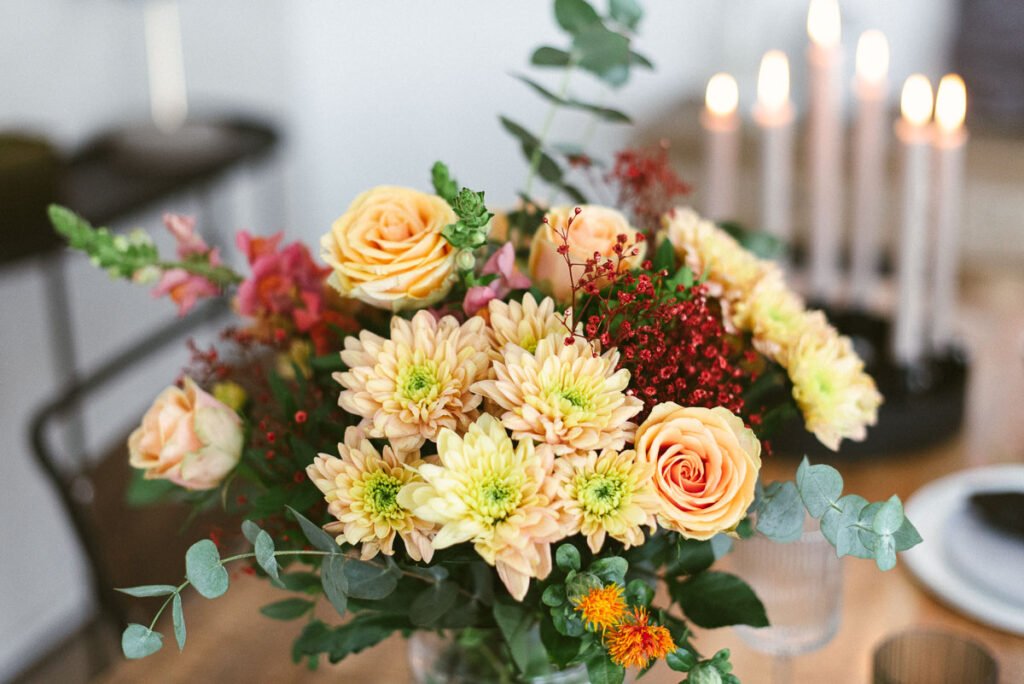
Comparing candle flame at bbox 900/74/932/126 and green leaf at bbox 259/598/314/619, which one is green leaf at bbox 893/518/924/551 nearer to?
green leaf at bbox 259/598/314/619

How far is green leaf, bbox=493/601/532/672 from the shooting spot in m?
0.59

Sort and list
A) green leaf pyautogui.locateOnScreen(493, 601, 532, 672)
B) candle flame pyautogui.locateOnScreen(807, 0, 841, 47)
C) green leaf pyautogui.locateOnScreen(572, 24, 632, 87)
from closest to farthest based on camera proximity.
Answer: green leaf pyautogui.locateOnScreen(493, 601, 532, 672) → green leaf pyautogui.locateOnScreen(572, 24, 632, 87) → candle flame pyautogui.locateOnScreen(807, 0, 841, 47)

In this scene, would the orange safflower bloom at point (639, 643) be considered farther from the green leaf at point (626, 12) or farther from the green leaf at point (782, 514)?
the green leaf at point (626, 12)

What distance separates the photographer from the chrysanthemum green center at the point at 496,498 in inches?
19.2

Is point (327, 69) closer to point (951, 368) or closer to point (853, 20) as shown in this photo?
point (853, 20)

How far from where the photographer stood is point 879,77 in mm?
1175

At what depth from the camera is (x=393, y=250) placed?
0.57 metres

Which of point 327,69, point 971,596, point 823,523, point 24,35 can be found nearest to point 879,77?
Answer: point 971,596

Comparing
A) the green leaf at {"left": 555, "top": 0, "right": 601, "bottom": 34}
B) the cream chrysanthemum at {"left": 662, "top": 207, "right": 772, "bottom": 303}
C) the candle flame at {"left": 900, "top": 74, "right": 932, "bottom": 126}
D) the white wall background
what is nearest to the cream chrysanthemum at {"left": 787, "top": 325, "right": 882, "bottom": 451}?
the cream chrysanthemum at {"left": 662, "top": 207, "right": 772, "bottom": 303}

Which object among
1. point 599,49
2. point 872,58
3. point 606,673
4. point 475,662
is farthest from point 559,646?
point 872,58

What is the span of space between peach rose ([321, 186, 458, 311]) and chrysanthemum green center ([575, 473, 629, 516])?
0.14m

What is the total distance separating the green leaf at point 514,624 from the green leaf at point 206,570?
150 millimetres

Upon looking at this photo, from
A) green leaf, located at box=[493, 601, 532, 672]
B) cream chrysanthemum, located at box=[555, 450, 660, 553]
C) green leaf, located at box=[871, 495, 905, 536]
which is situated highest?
cream chrysanthemum, located at box=[555, 450, 660, 553]

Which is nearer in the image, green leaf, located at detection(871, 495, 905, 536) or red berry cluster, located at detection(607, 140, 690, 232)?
green leaf, located at detection(871, 495, 905, 536)
